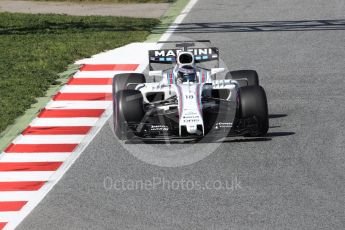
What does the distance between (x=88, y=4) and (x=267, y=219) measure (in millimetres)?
19791

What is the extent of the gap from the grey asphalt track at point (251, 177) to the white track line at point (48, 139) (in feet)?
1.45

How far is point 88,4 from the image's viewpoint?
3434 centimetres

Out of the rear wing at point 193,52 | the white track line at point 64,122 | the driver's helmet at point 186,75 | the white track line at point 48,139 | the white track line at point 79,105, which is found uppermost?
the rear wing at point 193,52

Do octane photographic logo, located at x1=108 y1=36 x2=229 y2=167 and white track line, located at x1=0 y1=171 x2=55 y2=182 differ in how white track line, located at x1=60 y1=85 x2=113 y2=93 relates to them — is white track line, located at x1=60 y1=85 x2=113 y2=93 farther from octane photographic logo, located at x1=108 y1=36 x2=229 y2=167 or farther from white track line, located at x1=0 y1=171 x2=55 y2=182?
white track line, located at x1=0 y1=171 x2=55 y2=182

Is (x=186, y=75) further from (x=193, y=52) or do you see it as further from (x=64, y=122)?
(x=64, y=122)

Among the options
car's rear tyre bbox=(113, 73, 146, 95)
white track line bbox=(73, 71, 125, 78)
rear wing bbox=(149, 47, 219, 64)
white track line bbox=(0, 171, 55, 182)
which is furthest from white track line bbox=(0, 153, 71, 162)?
white track line bbox=(73, 71, 125, 78)

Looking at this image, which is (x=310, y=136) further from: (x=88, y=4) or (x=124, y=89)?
(x=88, y=4)

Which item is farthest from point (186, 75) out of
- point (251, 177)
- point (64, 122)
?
point (251, 177)

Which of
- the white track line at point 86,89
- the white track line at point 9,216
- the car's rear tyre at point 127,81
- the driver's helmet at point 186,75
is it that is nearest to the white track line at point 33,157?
the car's rear tyre at point 127,81

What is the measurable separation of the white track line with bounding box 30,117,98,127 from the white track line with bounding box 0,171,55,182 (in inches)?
116

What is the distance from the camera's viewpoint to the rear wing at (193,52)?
69.2ft

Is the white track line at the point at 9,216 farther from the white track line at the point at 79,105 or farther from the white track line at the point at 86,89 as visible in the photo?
the white track line at the point at 86,89

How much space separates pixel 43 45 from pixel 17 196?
11.7 m

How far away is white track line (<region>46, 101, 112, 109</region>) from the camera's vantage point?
22.5 metres
